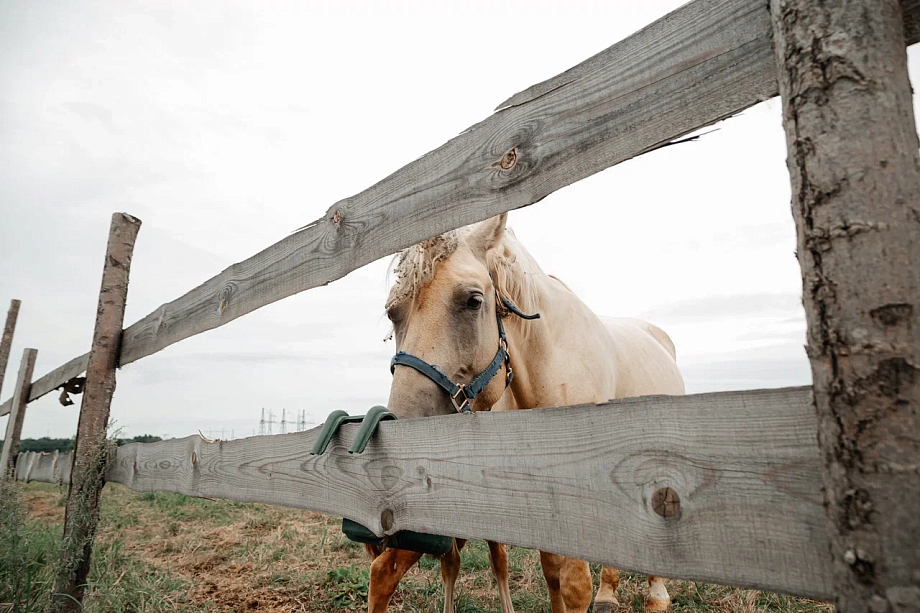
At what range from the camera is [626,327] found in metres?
4.40

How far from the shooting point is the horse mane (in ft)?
7.57

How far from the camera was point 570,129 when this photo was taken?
1.17 m

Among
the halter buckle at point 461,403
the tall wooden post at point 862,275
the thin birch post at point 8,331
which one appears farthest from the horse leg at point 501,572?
the thin birch post at point 8,331

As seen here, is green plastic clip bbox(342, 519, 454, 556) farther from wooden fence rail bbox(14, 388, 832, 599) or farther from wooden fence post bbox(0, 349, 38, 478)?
wooden fence post bbox(0, 349, 38, 478)

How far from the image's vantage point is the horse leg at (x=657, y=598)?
139 inches

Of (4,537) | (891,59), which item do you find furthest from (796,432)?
(4,537)

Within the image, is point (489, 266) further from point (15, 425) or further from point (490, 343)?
point (15, 425)

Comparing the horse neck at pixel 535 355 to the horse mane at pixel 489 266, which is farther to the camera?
the horse neck at pixel 535 355

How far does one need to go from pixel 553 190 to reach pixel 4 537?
13.9 ft

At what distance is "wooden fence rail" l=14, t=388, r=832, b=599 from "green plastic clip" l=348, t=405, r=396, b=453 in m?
0.03

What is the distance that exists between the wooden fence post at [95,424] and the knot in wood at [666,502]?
10.3 feet

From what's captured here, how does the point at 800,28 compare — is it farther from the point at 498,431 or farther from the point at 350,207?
the point at 350,207

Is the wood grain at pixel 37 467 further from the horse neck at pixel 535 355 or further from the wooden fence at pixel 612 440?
the wooden fence at pixel 612 440

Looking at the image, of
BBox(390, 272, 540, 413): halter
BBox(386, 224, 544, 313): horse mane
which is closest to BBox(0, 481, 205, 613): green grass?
BBox(390, 272, 540, 413): halter
